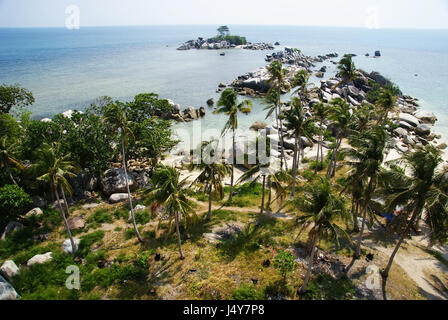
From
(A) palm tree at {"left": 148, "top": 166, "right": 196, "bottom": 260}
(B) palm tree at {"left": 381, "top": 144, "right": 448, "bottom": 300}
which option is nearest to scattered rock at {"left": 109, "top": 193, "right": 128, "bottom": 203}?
(A) palm tree at {"left": 148, "top": 166, "right": 196, "bottom": 260}

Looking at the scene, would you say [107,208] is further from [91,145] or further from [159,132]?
[159,132]

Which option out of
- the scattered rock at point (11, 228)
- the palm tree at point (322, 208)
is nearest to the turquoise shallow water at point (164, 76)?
the scattered rock at point (11, 228)

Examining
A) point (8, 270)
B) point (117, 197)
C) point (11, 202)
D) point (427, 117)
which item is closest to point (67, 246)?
point (8, 270)

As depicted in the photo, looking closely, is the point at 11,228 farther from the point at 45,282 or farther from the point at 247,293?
the point at 247,293

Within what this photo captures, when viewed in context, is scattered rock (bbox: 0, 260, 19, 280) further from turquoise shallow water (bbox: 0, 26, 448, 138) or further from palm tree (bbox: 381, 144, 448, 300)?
turquoise shallow water (bbox: 0, 26, 448, 138)
